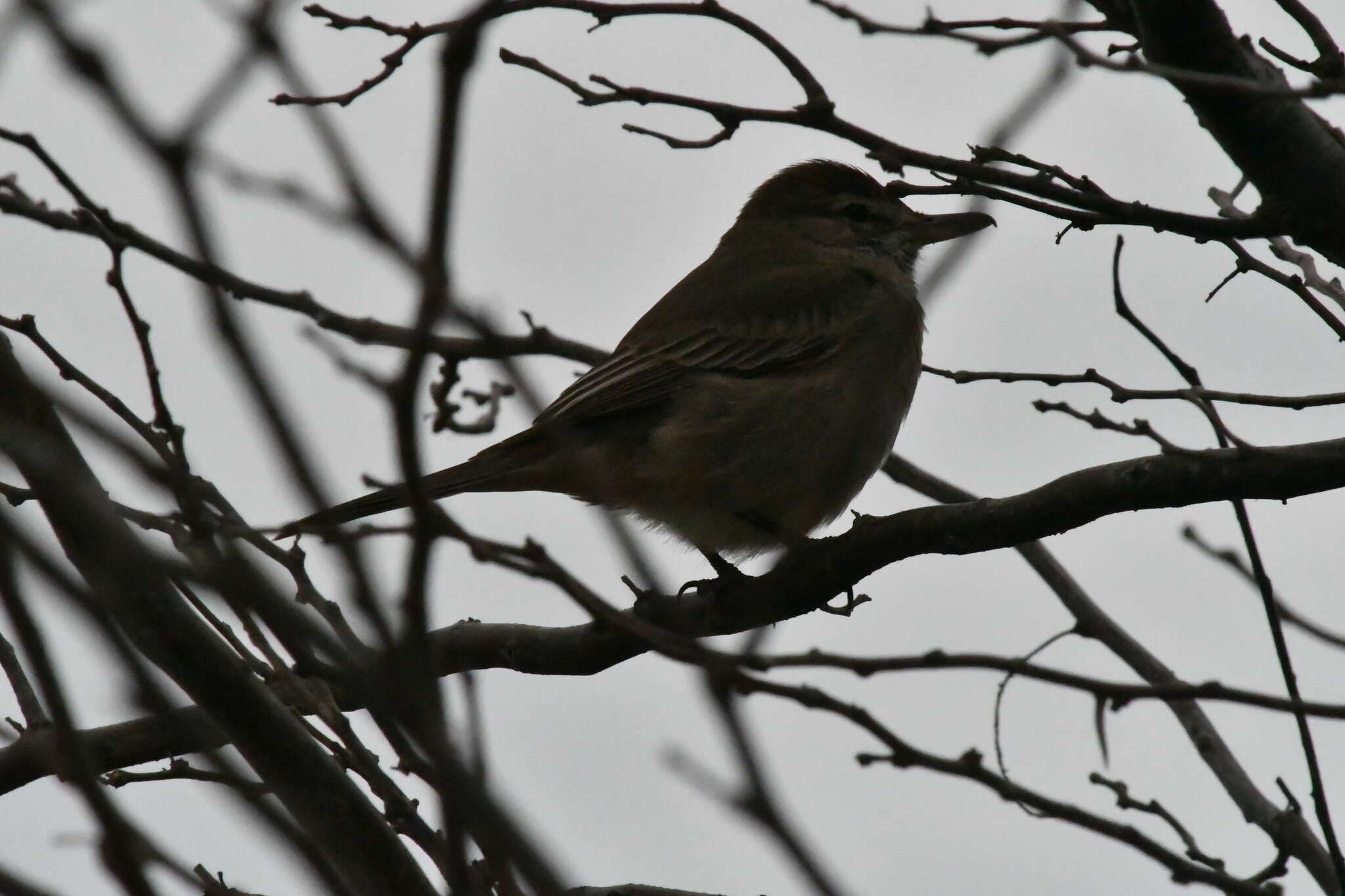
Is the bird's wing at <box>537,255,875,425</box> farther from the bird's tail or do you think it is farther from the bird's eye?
the bird's eye

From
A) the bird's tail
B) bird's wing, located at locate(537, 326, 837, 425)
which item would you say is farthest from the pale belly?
the bird's tail

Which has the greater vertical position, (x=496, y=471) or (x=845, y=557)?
(x=496, y=471)

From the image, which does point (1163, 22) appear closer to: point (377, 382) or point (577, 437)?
point (377, 382)

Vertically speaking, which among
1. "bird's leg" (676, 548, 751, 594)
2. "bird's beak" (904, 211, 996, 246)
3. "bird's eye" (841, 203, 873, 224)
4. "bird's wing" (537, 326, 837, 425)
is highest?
"bird's eye" (841, 203, 873, 224)

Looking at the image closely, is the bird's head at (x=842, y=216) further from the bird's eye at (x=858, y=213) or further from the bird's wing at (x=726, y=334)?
the bird's wing at (x=726, y=334)

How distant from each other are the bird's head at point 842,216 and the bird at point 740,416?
44 centimetres

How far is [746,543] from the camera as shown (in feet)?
23.7

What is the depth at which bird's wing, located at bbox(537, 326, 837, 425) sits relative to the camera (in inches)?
282

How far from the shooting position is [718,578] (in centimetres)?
692

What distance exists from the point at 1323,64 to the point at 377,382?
9.42 feet

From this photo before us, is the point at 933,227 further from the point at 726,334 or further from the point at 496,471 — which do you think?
the point at 496,471

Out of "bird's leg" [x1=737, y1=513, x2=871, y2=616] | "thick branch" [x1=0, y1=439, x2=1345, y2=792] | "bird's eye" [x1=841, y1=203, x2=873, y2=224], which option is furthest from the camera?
"bird's eye" [x1=841, y1=203, x2=873, y2=224]

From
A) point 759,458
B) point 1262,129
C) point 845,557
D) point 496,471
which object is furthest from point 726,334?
point 1262,129

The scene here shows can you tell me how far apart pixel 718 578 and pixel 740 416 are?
783 mm
